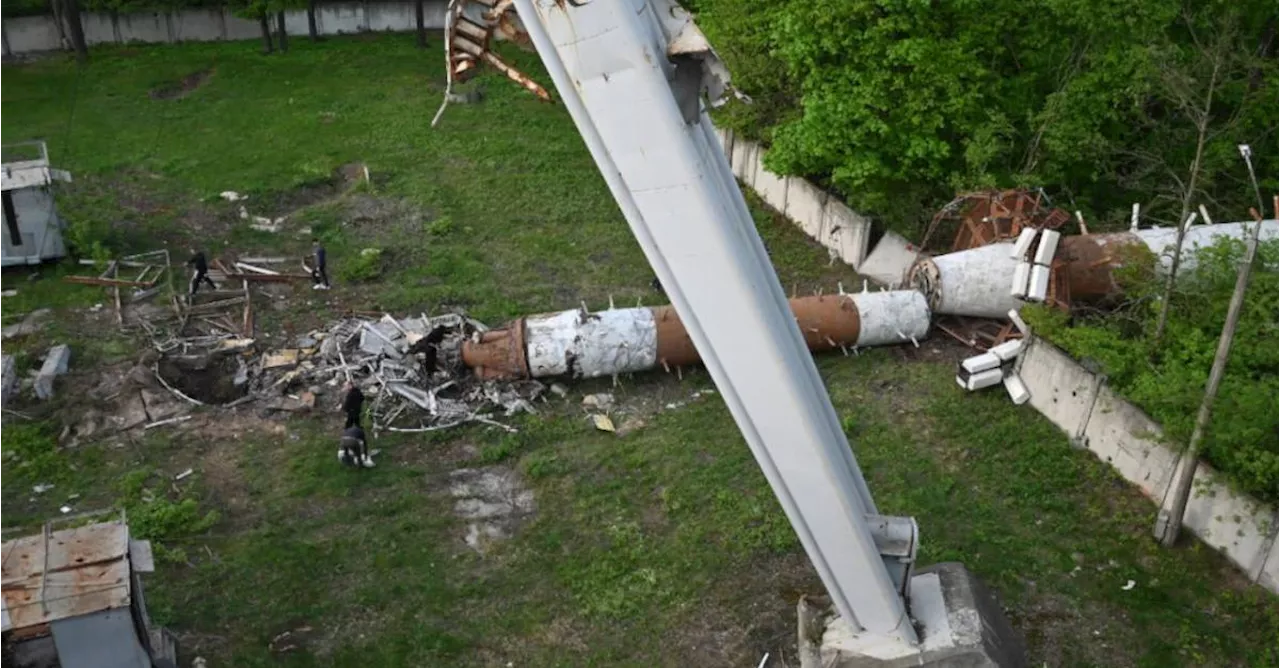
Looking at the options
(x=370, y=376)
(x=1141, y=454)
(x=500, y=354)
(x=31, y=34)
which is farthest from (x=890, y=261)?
(x=31, y=34)

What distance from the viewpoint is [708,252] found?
8422mm

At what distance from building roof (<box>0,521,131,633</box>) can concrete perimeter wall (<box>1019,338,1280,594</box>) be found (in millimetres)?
12880

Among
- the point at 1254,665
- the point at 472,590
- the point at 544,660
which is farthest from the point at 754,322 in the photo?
the point at 1254,665

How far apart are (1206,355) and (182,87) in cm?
2910

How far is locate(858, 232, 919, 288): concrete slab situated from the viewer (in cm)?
2072

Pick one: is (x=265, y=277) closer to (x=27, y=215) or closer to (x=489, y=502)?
(x=27, y=215)

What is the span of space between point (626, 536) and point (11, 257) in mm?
14485

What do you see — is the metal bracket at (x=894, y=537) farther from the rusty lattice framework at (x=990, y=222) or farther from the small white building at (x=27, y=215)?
the small white building at (x=27, y=215)

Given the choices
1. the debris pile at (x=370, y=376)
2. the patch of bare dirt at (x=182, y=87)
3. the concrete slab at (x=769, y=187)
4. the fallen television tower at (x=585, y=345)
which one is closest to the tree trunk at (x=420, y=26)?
the patch of bare dirt at (x=182, y=87)

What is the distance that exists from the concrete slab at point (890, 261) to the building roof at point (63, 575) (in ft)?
47.2

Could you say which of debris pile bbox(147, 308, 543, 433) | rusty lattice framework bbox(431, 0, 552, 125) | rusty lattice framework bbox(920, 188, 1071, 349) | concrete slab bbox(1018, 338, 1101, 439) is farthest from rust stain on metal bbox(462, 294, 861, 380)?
rusty lattice framework bbox(431, 0, 552, 125)

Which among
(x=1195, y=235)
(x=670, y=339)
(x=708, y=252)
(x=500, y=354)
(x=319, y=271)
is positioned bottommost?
(x=319, y=271)

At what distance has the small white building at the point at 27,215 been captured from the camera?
2081cm

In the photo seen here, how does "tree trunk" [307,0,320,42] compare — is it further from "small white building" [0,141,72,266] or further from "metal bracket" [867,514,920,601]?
"metal bracket" [867,514,920,601]
